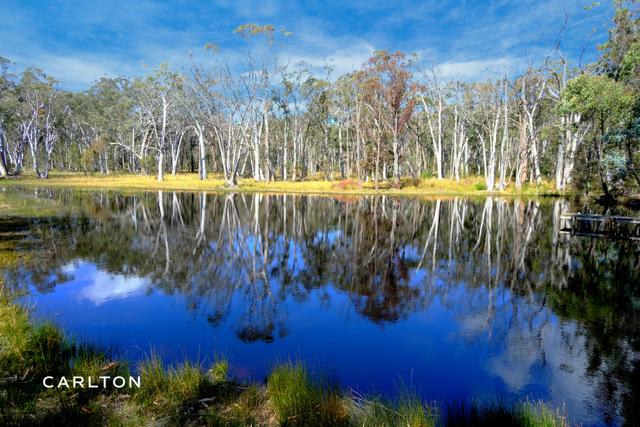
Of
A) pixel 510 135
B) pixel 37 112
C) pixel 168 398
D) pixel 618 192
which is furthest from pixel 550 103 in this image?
pixel 37 112

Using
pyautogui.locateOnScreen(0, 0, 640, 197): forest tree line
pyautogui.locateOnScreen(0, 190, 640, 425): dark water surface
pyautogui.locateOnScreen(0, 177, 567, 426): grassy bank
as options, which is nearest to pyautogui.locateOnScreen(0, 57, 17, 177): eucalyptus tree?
pyautogui.locateOnScreen(0, 0, 640, 197): forest tree line

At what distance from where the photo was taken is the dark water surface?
20.6 feet

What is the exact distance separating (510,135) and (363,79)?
27.8 meters

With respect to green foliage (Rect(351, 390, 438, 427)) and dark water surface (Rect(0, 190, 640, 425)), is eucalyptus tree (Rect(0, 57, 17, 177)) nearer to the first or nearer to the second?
dark water surface (Rect(0, 190, 640, 425))

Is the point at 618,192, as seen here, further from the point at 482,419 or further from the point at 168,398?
the point at 168,398

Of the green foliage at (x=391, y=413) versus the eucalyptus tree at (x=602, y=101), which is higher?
the eucalyptus tree at (x=602, y=101)

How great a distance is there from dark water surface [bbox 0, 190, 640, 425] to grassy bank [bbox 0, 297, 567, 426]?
0.65 meters

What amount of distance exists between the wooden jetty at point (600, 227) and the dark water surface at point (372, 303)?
1226 mm

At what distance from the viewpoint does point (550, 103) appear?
55.5 meters

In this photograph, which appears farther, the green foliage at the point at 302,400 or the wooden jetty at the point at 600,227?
the wooden jetty at the point at 600,227

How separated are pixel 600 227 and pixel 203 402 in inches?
920

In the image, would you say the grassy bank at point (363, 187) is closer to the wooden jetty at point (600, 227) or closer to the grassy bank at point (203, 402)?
the wooden jetty at point (600, 227)

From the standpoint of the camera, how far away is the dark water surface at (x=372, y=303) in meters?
6.28

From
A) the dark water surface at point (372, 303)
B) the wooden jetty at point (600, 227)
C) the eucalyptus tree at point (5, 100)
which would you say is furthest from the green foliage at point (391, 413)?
the eucalyptus tree at point (5, 100)
